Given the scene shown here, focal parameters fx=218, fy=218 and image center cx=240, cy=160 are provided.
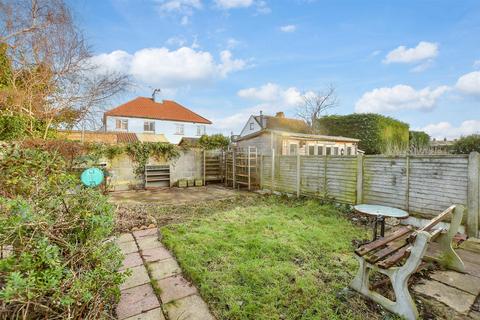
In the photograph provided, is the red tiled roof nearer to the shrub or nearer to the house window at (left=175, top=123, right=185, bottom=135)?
the house window at (left=175, top=123, right=185, bottom=135)

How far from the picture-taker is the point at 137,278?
258 centimetres

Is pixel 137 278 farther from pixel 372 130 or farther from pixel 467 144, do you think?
pixel 372 130

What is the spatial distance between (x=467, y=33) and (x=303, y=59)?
212 inches

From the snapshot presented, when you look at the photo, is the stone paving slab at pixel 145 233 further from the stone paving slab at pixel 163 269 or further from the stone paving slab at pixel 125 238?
the stone paving slab at pixel 163 269

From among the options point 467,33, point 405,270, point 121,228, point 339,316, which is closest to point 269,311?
point 339,316

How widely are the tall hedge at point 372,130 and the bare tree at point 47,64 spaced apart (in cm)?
1711

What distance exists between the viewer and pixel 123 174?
9.38 m

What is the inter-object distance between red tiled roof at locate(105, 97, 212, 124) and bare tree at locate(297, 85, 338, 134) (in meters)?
10.9

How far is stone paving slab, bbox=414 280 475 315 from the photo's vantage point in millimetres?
2102

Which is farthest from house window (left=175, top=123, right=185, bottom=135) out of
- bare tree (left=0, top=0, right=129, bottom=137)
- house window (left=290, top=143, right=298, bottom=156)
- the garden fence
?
the garden fence

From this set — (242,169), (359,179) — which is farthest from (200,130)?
(359,179)

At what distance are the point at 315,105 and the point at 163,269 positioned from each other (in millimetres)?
23463

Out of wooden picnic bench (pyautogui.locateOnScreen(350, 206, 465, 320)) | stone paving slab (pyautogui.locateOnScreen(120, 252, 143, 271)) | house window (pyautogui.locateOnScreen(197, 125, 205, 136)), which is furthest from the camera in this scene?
house window (pyautogui.locateOnScreen(197, 125, 205, 136))

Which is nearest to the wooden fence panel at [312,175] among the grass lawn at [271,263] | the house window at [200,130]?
the grass lawn at [271,263]
